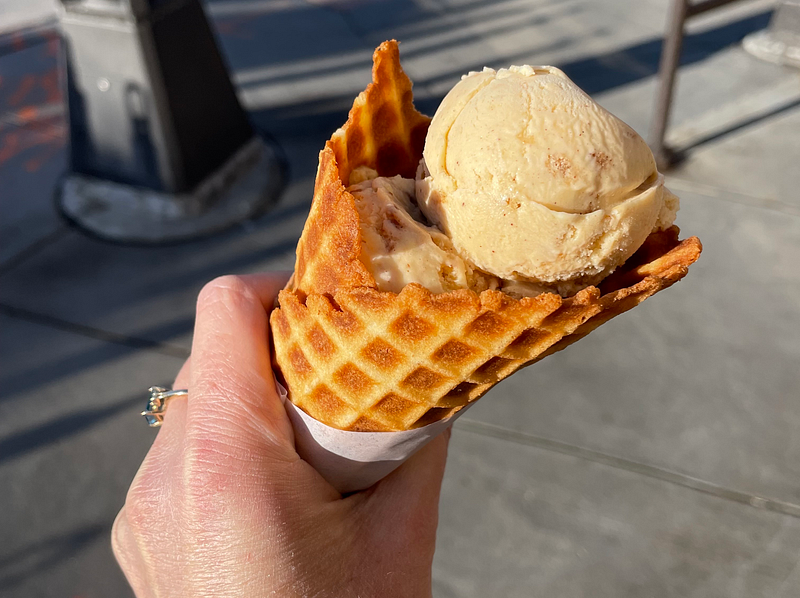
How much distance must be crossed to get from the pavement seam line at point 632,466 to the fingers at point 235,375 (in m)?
1.73

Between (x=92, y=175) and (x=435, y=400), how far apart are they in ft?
13.0

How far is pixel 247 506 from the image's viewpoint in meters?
1.32

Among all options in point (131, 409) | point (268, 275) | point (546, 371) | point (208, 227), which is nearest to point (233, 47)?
point (208, 227)

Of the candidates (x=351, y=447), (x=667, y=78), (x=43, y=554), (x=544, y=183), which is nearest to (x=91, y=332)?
(x=43, y=554)

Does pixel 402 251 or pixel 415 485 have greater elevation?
pixel 402 251

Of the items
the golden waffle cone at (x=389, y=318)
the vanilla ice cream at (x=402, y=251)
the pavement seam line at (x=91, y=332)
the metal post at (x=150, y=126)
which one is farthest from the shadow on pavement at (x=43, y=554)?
the vanilla ice cream at (x=402, y=251)

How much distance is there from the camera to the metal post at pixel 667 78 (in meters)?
4.26

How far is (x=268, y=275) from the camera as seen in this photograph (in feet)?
5.88

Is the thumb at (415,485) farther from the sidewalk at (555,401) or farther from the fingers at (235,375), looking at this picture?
the sidewalk at (555,401)

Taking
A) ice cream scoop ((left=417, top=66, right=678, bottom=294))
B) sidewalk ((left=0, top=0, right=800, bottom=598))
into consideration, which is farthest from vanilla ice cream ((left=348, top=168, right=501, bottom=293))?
sidewalk ((left=0, top=0, right=800, bottom=598))

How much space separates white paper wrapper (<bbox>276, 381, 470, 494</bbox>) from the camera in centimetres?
148

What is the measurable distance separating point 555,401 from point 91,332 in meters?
2.48

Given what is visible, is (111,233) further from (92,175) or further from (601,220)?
(601,220)

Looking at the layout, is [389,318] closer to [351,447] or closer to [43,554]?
[351,447]
